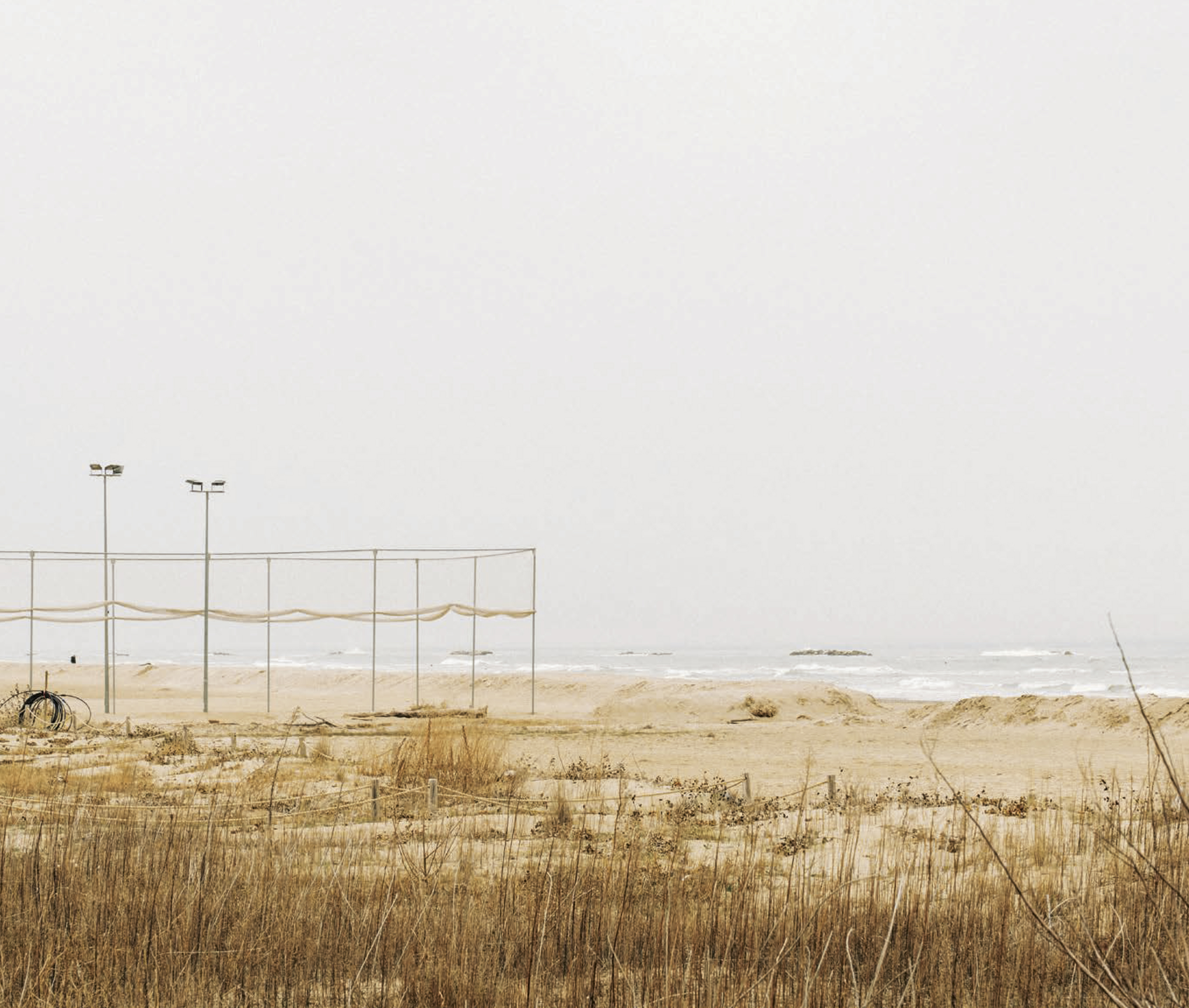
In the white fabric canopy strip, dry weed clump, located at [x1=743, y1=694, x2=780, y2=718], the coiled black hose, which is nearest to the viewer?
the coiled black hose

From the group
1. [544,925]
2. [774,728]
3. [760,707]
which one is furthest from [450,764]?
[760,707]

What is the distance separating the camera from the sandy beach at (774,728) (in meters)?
16.7

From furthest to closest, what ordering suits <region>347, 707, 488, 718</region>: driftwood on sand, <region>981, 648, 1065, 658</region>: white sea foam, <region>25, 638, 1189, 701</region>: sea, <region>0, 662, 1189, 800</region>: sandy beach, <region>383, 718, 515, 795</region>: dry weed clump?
<region>981, 648, 1065, 658</region>: white sea foam → <region>25, 638, 1189, 701</region>: sea → <region>347, 707, 488, 718</region>: driftwood on sand → <region>0, 662, 1189, 800</region>: sandy beach → <region>383, 718, 515, 795</region>: dry weed clump

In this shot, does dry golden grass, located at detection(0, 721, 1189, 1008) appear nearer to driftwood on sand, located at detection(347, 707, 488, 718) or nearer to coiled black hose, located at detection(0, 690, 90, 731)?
coiled black hose, located at detection(0, 690, 90, 731)

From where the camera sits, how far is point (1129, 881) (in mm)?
6590

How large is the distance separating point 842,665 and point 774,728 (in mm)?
41146

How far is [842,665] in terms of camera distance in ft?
214

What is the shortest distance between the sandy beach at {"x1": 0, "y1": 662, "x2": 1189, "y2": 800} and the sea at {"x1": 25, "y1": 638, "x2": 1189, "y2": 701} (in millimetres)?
4609

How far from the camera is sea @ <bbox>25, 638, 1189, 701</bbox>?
155ft

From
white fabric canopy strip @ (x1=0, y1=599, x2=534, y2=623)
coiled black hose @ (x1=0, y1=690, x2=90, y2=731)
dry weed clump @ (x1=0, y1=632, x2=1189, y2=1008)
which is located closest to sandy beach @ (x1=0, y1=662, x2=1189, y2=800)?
coiled black hose @ (x1=0, y1=690, x2=90, y2=731)

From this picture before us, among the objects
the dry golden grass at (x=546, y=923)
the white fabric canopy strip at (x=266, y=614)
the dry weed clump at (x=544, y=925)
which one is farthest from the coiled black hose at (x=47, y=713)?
the dry weed clump at (x=544, y=925)

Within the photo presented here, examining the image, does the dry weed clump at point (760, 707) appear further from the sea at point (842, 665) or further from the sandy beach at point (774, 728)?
the sea at point (842, 665)

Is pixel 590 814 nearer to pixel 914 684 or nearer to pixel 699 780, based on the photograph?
pixel 699 780

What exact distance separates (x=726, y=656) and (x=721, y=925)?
72.8 metres
